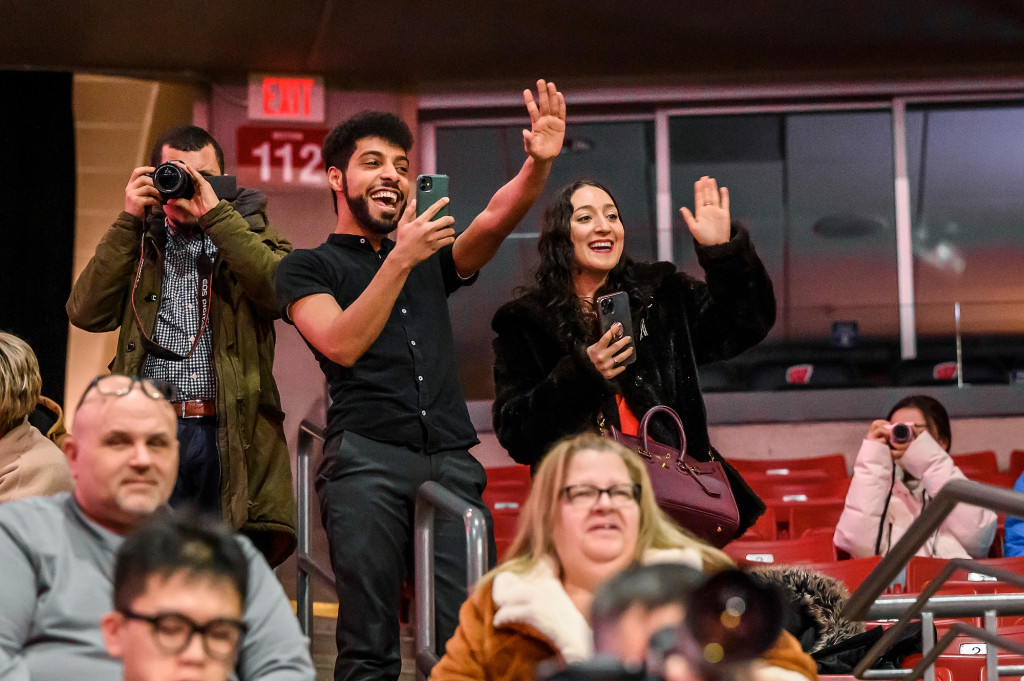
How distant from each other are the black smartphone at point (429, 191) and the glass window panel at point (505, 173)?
3981 mm

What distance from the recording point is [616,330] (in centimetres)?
261

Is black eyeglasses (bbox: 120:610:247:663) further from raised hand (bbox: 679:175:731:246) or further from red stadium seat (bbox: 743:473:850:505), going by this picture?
red stadium seat (bbox: 743:473:850:505)

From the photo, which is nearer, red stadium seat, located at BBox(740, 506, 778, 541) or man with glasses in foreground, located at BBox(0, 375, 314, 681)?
man with glasses in foreground, located at BBox(0, 375, 314, 681)

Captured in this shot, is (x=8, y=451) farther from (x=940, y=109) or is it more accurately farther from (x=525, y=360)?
(x=940, y=109)

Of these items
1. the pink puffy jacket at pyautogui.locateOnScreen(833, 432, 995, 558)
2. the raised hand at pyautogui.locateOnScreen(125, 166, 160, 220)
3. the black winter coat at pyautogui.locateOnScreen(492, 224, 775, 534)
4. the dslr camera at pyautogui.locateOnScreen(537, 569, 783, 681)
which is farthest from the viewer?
the pink puffy jacket at pyautogui.locateOnScreen(833, 432, 995, 558)

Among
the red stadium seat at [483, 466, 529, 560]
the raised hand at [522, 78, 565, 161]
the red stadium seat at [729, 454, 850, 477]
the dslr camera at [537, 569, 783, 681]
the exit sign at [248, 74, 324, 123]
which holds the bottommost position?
the red stadium seat at [483, 466, 529, 560]

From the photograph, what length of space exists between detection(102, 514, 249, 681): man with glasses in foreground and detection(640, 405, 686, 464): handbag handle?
1.23m

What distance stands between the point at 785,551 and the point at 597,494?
76.6 inches

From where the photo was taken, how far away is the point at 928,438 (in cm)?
429

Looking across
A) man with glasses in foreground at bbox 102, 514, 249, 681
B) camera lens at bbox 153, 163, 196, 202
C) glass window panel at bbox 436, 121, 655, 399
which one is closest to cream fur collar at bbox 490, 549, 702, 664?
man with glasses in foreground at bbox 102, 514, 249, 681

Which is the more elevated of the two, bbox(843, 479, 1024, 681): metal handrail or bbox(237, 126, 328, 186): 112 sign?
bbox(237, 126, 328, 186): 112 sign

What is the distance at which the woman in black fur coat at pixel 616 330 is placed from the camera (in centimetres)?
269

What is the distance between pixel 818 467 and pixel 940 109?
2751 millimetres

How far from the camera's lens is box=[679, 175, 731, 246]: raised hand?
109 inches
